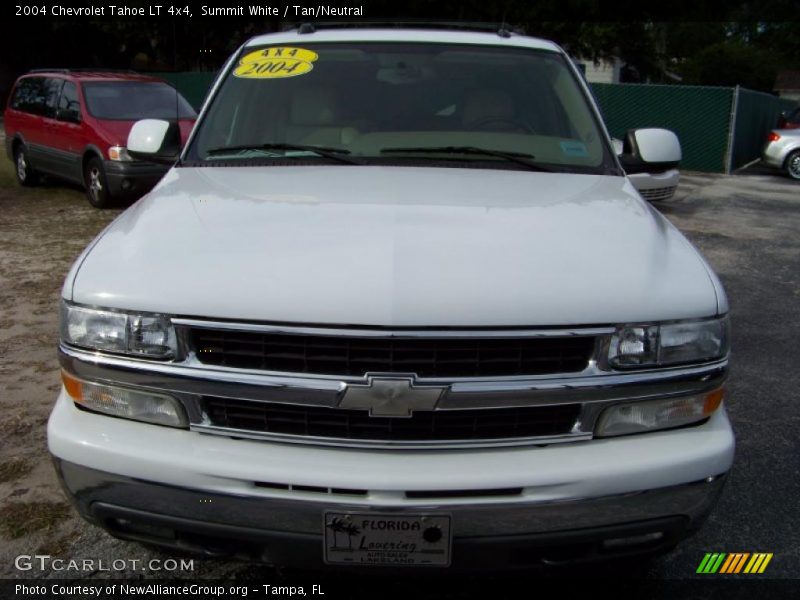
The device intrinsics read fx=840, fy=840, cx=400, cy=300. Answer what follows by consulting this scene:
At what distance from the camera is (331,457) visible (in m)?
2.26

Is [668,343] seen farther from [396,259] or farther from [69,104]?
[69,104]

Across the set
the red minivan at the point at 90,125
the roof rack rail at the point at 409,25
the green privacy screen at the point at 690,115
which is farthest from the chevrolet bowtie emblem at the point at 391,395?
the green privacy screen at the point at 690,115

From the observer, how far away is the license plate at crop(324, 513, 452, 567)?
2184 mm

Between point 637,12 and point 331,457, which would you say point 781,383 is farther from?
point 637,12

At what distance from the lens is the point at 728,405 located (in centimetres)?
453

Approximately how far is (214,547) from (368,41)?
8.36 ft

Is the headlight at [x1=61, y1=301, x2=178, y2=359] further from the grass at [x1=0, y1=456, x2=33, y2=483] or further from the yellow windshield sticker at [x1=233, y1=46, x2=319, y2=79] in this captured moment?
the yellow windshield sticker at [x1=233, y1=46, x2=319, y2=79]

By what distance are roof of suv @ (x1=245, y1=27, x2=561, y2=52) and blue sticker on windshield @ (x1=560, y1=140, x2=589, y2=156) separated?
713 millimetres

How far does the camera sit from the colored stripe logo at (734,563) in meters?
3.04

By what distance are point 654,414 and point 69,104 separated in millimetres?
10562

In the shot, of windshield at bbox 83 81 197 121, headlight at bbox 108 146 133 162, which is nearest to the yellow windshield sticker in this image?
headlight at bbox 108 146 133 162

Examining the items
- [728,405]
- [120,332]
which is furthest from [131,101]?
[120,332]

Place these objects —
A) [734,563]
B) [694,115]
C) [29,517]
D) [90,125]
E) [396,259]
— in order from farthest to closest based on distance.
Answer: [694,115]
[90,125]
[29,517]
[734,563]
[396,259]

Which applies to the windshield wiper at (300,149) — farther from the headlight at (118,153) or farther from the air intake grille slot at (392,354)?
the headlight at (118,153)
